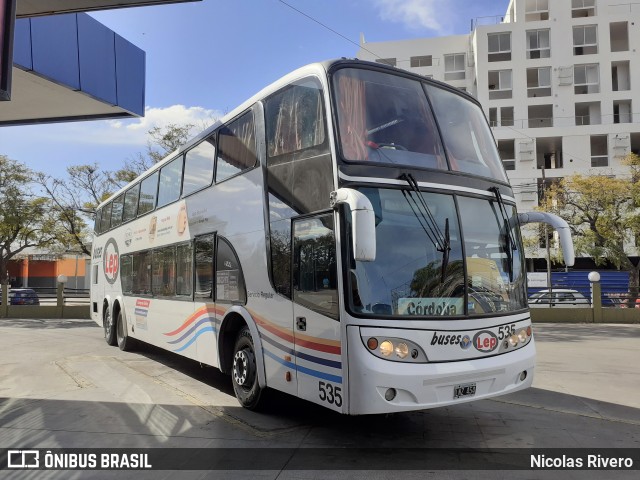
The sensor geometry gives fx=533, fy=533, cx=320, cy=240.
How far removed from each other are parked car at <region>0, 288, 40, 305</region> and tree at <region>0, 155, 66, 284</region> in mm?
3723

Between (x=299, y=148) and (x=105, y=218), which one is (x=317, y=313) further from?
(x=105, y=218)

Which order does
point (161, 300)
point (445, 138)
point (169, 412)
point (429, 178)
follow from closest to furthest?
1. point (429, 178)
2. point (445, 138)
3. point (169, 412)
4. point (161, 300)

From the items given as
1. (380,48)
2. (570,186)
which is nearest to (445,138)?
(570,186)

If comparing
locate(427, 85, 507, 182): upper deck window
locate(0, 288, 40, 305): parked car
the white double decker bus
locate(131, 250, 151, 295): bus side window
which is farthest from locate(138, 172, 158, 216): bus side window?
locate(0, 288, 40, 305): parked car

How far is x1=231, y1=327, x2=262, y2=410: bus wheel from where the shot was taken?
645cm

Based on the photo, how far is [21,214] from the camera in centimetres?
2716

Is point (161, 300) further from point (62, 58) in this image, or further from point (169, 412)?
point (62, 58)

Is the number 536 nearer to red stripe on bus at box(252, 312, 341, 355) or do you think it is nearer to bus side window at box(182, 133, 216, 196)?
red stripe on bus at box(252, 312, 341, 355)

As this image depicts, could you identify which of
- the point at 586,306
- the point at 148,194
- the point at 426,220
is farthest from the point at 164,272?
the point at 586,306

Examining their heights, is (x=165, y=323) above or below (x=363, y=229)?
below

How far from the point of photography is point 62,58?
9.81 metres

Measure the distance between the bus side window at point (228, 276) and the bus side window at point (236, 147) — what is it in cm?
100

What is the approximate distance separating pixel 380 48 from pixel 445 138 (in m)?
40.5

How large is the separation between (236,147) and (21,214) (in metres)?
24.4
